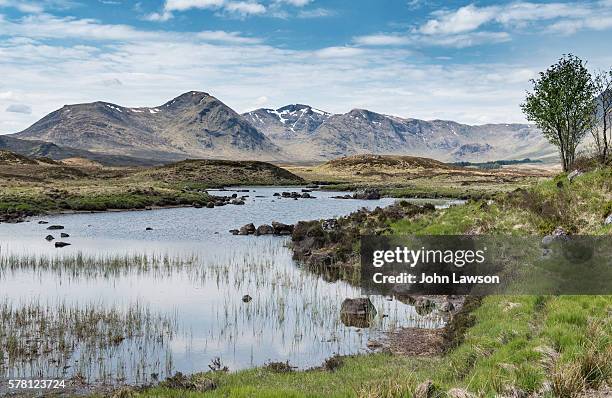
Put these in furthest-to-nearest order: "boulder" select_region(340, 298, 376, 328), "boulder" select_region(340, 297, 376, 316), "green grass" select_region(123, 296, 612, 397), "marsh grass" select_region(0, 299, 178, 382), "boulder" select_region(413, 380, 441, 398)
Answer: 1. "boulder" select_region(340, 297, 376, 316)
2. "boulder" select_region(340, 298, 376, 328)
3. "marsh grass" select_region(0, 299, 178, 382)
4. "green grass" select_region(123, 296, 612, 397)
5. "boulder" select_region(413, 380, 441, 398)

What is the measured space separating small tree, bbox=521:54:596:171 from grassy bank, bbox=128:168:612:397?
1714 inches

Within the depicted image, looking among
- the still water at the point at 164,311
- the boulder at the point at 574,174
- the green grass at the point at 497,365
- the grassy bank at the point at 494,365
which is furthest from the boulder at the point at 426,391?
the boulder at the point at 574,174

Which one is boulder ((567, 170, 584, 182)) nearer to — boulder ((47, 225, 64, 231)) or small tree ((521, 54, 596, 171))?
small tree ((521, 54, 596, 171))

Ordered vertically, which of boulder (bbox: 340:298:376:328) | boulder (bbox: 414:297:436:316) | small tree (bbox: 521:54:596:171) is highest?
small tree (bbox: 521:54:596:171)

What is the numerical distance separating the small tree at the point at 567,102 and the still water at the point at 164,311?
136 feet

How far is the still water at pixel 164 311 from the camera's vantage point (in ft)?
74.2

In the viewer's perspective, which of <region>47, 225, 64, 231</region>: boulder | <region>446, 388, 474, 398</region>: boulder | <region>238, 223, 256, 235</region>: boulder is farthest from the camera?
<region>47, 225, 64, 231</region>: boulder

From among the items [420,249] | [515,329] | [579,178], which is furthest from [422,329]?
[579,178]

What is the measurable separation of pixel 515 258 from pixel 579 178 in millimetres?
11292

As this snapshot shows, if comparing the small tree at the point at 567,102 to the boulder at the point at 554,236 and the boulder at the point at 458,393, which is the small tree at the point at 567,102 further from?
the boulder at the point at 458,393

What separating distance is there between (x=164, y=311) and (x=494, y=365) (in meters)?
19.5

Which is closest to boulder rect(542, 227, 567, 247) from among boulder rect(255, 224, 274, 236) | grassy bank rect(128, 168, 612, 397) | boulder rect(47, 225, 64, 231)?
grassy bank rect(128, 168, 612, 397)

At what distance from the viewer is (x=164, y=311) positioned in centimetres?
3041

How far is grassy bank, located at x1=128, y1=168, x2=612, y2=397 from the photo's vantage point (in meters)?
14.7
